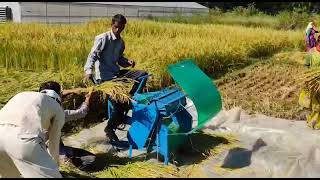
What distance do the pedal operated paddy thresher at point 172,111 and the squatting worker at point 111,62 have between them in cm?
24

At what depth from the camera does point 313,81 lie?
234 inches

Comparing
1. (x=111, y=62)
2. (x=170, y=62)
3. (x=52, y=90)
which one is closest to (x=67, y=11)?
(x=170, y=62)

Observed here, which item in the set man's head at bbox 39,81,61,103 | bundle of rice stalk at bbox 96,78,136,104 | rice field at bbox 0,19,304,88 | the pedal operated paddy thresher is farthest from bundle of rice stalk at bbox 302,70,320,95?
man's head at bbox 39,81,61,103

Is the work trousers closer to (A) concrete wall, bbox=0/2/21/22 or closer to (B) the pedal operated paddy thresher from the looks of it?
(B) the pedal operated paddy thresher

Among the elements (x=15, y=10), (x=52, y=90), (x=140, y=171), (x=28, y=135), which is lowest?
(x=140, y=171)

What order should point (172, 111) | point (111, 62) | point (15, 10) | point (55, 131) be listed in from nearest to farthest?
point (55, 131), point (172, 111), point (111, 62), point (15, 10)

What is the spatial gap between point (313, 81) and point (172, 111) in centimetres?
218

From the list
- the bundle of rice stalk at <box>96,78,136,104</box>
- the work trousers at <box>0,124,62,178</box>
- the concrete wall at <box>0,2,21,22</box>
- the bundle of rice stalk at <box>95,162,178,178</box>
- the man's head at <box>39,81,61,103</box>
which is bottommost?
the bundle of rice stalk at <box>95,162,178,178</box>

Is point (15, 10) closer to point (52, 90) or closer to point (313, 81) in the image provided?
point (313, 81)

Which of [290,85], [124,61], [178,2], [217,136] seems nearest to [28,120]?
[124,61]

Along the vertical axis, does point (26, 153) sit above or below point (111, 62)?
below

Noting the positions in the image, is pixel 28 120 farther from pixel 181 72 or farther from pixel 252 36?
pixel 252 36

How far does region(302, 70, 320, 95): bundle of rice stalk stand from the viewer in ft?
19.4

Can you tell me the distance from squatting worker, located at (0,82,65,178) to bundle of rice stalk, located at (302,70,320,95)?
11.7 ft
